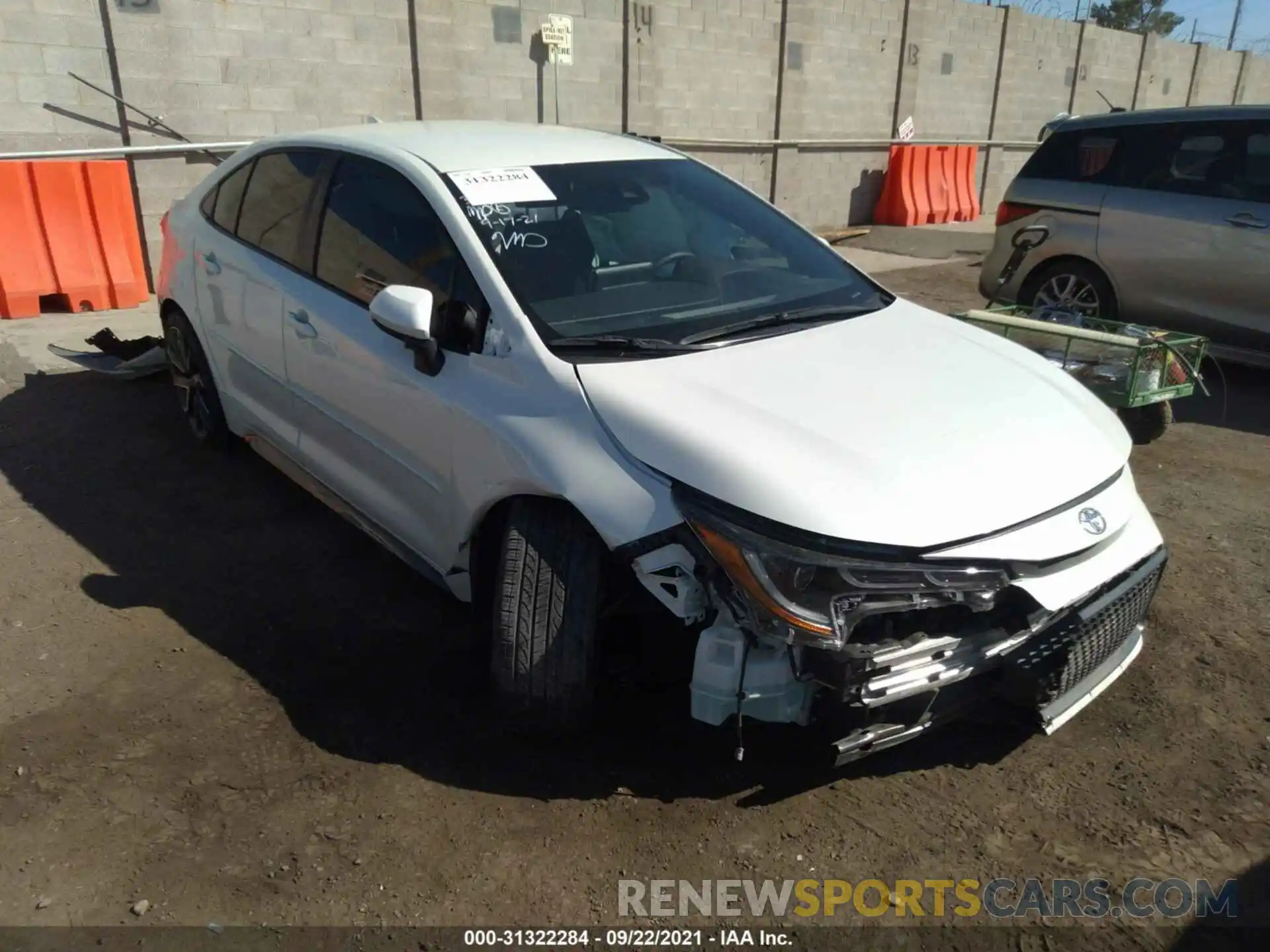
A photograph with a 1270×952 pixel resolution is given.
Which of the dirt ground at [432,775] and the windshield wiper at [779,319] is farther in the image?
the windshield wiper at [779,319]

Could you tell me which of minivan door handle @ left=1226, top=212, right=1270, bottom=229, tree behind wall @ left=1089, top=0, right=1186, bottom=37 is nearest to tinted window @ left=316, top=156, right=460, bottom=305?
minivan door handle @ left=1226, top=212, right=1270, bottom=229

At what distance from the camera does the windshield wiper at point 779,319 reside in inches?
123

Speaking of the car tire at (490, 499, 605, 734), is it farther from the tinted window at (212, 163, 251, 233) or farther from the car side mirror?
the tinted window at (212, 163, 251, 233)

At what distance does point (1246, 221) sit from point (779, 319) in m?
4.77

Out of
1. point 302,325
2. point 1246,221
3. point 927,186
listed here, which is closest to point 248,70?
point 302,325

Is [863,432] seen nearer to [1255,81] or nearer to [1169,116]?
[1169,116]

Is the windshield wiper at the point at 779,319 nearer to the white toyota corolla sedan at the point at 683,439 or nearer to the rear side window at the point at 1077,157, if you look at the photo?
the white toyota corolla sedan at the point at 683,439

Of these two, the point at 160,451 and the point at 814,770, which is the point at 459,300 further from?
the point at 160,451

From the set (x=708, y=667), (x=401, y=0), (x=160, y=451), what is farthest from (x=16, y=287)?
(x=708, y=667)

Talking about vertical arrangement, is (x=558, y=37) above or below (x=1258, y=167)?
above

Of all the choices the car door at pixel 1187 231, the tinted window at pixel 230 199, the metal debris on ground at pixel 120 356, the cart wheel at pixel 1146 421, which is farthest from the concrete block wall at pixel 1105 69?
the tinted window at pixel 230 199

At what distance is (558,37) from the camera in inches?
438

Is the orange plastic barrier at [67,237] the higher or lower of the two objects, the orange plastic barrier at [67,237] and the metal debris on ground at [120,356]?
the higher

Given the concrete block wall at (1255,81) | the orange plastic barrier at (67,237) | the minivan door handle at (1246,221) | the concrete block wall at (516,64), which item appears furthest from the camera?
the concrete block wall at (1255,81)
